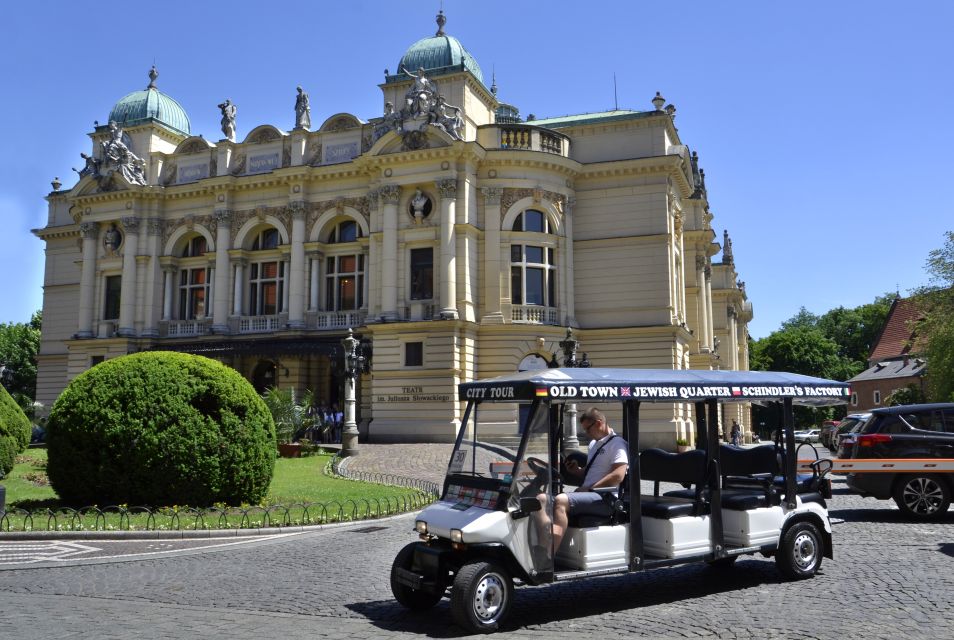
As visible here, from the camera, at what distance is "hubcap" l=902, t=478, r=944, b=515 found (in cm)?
1424

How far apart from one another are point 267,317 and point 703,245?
29.2 meters

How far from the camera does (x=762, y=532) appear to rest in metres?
9.17

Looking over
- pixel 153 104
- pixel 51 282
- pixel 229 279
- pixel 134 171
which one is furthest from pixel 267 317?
pixel 51 282

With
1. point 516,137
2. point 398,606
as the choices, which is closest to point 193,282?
point 516,137

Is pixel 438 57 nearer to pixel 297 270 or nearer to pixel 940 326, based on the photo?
pixel 297 270

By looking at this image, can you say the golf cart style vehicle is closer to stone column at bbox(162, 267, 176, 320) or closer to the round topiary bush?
the round topiary bush

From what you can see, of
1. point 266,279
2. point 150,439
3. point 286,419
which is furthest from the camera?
point 266,279

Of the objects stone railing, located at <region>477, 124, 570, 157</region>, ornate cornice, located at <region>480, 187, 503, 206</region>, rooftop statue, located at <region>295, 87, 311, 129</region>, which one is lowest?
ornate cornice, located at <region>480, 187, 503, 206</region>

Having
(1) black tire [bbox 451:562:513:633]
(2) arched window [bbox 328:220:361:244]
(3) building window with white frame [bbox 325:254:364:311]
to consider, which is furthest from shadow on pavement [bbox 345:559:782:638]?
(2) arched window [bbox 328:220:361:244]

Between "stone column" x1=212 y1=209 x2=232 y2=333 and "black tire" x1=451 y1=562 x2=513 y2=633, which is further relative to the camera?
"stone column" x1=212 y1=209 x2=232 y2=333

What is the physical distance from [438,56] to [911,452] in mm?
32845

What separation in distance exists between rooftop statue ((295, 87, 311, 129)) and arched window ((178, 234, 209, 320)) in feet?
29.5

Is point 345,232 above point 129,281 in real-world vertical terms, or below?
above

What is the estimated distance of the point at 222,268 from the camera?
42.6 meters
